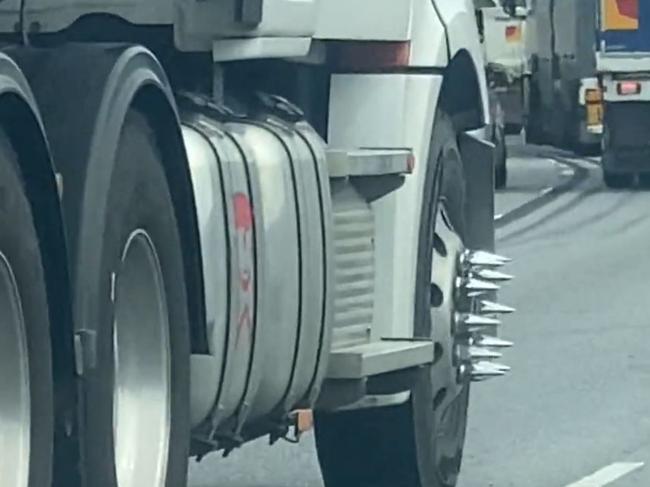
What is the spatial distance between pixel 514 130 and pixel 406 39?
28.7 m

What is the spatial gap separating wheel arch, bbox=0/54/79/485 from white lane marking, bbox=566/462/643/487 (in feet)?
14.9

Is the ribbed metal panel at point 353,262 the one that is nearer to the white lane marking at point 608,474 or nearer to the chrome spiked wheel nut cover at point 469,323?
the chrome spiked wheel nut cover at point 469,323

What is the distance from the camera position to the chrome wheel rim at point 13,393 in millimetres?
5492

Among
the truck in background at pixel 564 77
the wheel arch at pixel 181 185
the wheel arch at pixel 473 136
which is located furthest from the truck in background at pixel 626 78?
the wheel arch at pixel 181 185

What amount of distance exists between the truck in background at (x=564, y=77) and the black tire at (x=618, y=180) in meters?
0.59

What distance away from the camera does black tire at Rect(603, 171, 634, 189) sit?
31016mm

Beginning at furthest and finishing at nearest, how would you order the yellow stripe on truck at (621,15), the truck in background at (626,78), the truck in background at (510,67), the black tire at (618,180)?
the truck in background at (510,67) → the black tire at (618,180) → the yellow stripe on truck at (621,15) → the truck in background at (626,78)

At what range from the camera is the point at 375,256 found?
823cm

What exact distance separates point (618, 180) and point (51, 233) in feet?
85.0

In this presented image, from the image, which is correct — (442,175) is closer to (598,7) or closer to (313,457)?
(313,457)

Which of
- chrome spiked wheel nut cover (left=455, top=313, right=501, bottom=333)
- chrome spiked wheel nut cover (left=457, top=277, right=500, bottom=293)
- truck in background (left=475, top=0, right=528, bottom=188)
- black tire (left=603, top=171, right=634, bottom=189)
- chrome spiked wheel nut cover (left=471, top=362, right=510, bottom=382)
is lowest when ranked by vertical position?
black tire (left=603, top=171, right=634, bottom=189)

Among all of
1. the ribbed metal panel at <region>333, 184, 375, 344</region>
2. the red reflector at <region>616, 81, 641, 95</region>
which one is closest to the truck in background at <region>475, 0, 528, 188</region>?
the red reflector at <region>616, 81, 641, 95</region>

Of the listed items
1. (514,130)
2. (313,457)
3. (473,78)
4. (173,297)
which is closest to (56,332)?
(173,297)

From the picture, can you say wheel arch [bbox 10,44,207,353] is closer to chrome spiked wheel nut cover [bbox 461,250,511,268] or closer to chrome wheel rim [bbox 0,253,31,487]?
chrome wheel rim [bbox 0,253,31,487]
